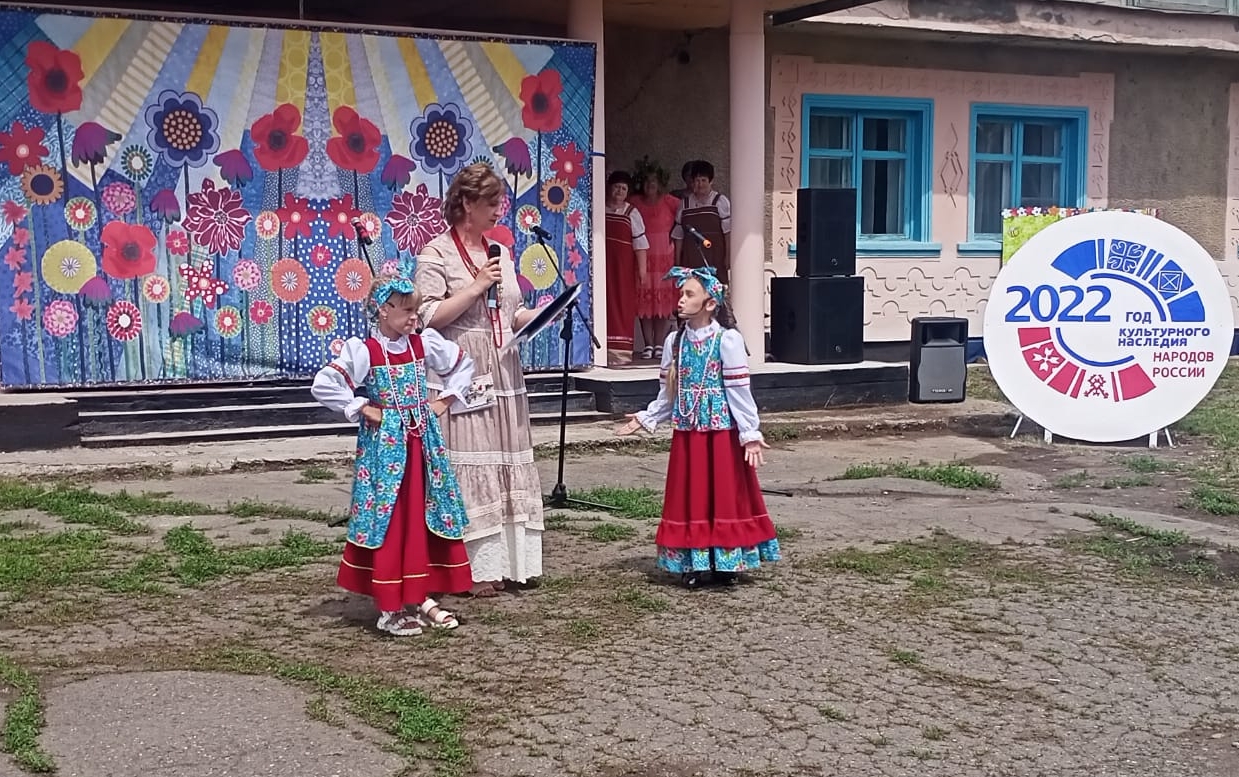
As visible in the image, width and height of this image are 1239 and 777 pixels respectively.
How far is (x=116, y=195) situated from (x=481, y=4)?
13.4 ft

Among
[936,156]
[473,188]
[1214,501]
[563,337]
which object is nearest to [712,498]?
[473,188]

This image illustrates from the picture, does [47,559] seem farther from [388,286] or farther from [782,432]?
[782,432]

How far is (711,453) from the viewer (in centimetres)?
634

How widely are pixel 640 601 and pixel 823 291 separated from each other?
23.9ft

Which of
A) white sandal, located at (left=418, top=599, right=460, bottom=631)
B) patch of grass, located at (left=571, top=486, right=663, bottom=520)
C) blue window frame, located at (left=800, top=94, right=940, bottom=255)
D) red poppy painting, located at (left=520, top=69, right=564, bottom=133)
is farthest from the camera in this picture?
blue window frame, located at (left=800, top=94, right=940, bottom=255)

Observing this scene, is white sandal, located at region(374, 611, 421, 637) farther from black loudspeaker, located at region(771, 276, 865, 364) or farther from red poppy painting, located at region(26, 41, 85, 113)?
black loudspeaker, located at region(771, 276, 865, 364)

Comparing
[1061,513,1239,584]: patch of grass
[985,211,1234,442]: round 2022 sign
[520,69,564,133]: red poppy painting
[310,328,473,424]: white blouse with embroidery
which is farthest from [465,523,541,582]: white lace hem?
[520,69,564,133]: red poppy painting

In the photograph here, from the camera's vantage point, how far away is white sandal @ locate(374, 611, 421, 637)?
18.4 ft

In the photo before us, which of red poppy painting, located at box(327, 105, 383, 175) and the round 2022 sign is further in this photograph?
red poppy painting, located at box(327, 105, 383, 175)

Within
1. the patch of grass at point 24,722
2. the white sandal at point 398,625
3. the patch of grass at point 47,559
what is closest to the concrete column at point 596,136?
the patch of grass at point 47,559

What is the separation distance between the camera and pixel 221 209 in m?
10.6

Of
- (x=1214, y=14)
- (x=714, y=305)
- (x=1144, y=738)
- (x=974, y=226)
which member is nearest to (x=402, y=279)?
(x=714, y=305)

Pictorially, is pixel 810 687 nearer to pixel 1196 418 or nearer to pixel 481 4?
pixel 1196 418

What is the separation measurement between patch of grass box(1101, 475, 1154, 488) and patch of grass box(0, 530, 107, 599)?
5.84 metres
